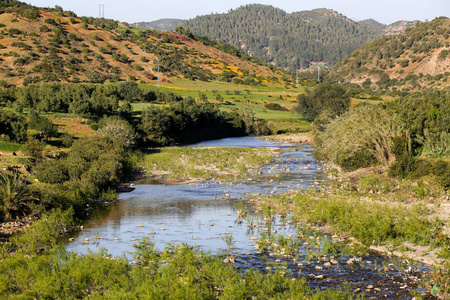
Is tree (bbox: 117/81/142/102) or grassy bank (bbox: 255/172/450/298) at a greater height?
tree (bbox: 117/81/142/102)

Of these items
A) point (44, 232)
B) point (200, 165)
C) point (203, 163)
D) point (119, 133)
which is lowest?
point (44, 232)

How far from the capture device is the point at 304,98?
99.4m

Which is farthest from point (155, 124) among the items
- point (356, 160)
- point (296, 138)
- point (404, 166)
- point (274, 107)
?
point (274, 107)

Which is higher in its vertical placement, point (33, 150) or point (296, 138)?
point (33, 150)

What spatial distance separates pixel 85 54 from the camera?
135875mm

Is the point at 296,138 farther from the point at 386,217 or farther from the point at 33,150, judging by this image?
the point at 386,217

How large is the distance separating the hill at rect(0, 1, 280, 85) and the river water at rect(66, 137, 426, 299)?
252 ft

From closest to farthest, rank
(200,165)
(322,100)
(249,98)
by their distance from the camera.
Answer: (200,165) → (322,100) → (249,98)

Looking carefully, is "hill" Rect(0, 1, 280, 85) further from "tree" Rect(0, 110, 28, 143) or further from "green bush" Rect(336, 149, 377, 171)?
"green bush" Rect(336, 149, 377, 171)

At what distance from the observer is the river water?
18.0 m

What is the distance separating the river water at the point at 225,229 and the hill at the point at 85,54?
76761 mm

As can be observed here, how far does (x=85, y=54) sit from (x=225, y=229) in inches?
4790

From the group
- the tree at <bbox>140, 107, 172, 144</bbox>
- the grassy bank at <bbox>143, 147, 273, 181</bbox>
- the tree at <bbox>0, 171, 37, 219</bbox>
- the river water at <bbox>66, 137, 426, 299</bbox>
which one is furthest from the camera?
the tree at <bbox>140, 107, 172, 144</bbox>

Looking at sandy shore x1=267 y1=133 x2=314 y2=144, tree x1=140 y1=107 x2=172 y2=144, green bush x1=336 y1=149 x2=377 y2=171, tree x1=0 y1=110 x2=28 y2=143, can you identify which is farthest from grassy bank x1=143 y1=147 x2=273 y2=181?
sandy shore x1=267 y1=133 x2=314 y2=144
